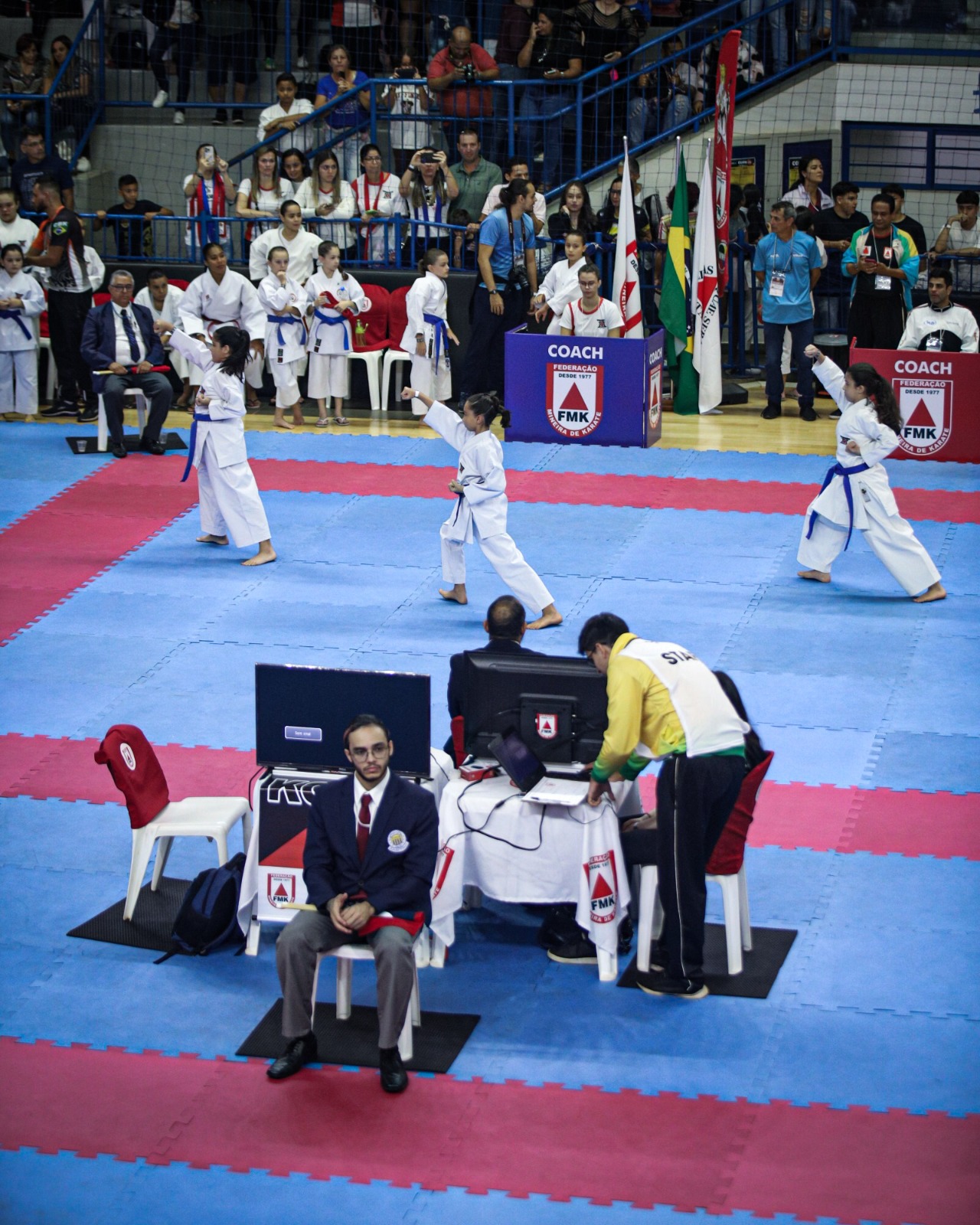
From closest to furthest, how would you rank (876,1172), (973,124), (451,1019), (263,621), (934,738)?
(876,1172) → (451,1019) → (934,738) → (263,621) → (973,124)

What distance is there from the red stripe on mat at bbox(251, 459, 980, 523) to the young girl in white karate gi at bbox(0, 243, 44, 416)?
329 centimetres

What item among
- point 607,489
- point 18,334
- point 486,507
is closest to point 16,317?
point 18,334

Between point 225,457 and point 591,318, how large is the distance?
189 inches

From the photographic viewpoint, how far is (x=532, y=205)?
656 inches

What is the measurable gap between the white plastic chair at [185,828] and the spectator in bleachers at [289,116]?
43.2 feet

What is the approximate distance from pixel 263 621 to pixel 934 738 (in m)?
4.66

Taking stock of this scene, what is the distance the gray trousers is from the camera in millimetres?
6371

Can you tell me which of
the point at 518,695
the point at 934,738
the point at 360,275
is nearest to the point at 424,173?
the point at 360,275

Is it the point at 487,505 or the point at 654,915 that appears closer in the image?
the point at 654,915

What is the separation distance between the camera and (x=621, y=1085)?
21.1 feet

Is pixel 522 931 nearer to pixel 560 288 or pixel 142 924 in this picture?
pixel 142 924

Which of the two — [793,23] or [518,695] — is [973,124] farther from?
[518,695]

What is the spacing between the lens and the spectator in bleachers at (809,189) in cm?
1714

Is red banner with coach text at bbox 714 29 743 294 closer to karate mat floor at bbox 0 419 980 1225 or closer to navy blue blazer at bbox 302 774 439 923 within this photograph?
karate mat floor at bbox 0 419 980 1225
